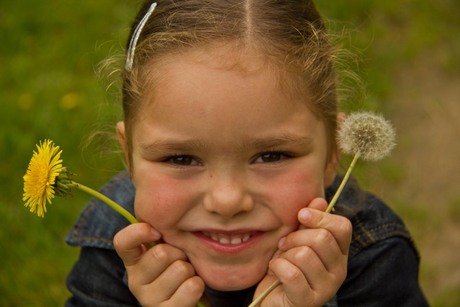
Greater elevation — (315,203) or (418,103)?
(315,203)

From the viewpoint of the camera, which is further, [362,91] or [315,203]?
[362,91]

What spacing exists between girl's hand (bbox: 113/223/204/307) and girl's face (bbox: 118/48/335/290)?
0.03m

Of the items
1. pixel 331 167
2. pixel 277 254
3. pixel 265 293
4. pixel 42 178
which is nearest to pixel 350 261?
pixel 331 167

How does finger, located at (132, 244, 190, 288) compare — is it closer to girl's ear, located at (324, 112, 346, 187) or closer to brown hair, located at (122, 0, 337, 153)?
brown hair, located at (122, 0, 337, 153)

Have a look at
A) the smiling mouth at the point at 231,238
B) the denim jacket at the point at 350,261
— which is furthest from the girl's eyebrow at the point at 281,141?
the denim jacket at the point at 350,261

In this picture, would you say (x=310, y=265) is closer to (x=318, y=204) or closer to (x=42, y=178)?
(x=318, y=204)

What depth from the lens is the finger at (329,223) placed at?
1.56 meters

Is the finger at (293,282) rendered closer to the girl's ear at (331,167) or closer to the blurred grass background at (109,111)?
the girl's ear at (331,167)

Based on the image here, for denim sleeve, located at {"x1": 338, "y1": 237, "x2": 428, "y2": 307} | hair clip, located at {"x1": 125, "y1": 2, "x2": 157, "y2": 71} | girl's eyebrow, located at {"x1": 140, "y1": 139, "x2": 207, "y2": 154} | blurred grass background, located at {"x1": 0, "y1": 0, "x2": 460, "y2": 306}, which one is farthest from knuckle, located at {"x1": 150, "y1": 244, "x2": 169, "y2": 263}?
blurred grass background, located at {"x1": 0, "y1": 0, "x2": 460, "y2": 306}

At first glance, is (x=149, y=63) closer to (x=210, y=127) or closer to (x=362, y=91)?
(x=210, y=127)

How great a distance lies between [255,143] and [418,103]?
197cm

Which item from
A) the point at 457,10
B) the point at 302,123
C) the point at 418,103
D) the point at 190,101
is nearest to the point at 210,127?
the point at 190,101

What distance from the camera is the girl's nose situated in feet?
4.91

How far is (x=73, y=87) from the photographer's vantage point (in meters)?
3.42
